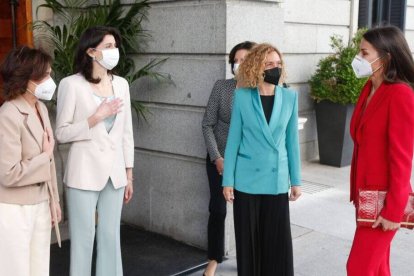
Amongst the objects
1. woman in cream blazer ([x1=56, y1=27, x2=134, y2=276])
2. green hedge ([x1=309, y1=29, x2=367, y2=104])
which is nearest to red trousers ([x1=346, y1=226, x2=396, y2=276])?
A: woman in cream blazer ([x1=56, y1=27, x2=134, y2=276])

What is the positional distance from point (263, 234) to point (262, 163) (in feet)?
1.73

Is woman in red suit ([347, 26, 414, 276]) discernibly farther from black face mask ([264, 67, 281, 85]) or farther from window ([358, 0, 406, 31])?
window ([358, 0, 406, 31])

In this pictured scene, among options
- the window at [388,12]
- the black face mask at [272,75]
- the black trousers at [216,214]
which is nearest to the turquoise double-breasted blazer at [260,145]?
the black face mask at [272,75]

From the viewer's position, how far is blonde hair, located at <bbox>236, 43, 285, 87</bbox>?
360cm

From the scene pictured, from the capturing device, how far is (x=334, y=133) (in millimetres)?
8531

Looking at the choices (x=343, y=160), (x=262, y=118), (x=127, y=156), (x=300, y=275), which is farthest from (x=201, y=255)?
(x=343, y=160)

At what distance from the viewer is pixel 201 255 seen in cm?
511

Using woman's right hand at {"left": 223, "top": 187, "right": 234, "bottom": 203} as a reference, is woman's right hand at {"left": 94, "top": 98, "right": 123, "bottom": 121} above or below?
above

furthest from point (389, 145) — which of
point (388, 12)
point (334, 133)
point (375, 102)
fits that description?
point (388, 12)

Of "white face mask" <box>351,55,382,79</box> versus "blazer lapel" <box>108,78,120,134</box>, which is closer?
"white face mask" <box>351,55,382,79</box>

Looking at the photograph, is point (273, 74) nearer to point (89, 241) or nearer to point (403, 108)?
point (403, 108)

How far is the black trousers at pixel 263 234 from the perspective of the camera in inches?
146

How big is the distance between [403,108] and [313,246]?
2.63 meters

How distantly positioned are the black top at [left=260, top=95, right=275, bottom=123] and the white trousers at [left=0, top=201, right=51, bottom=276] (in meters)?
1.56
